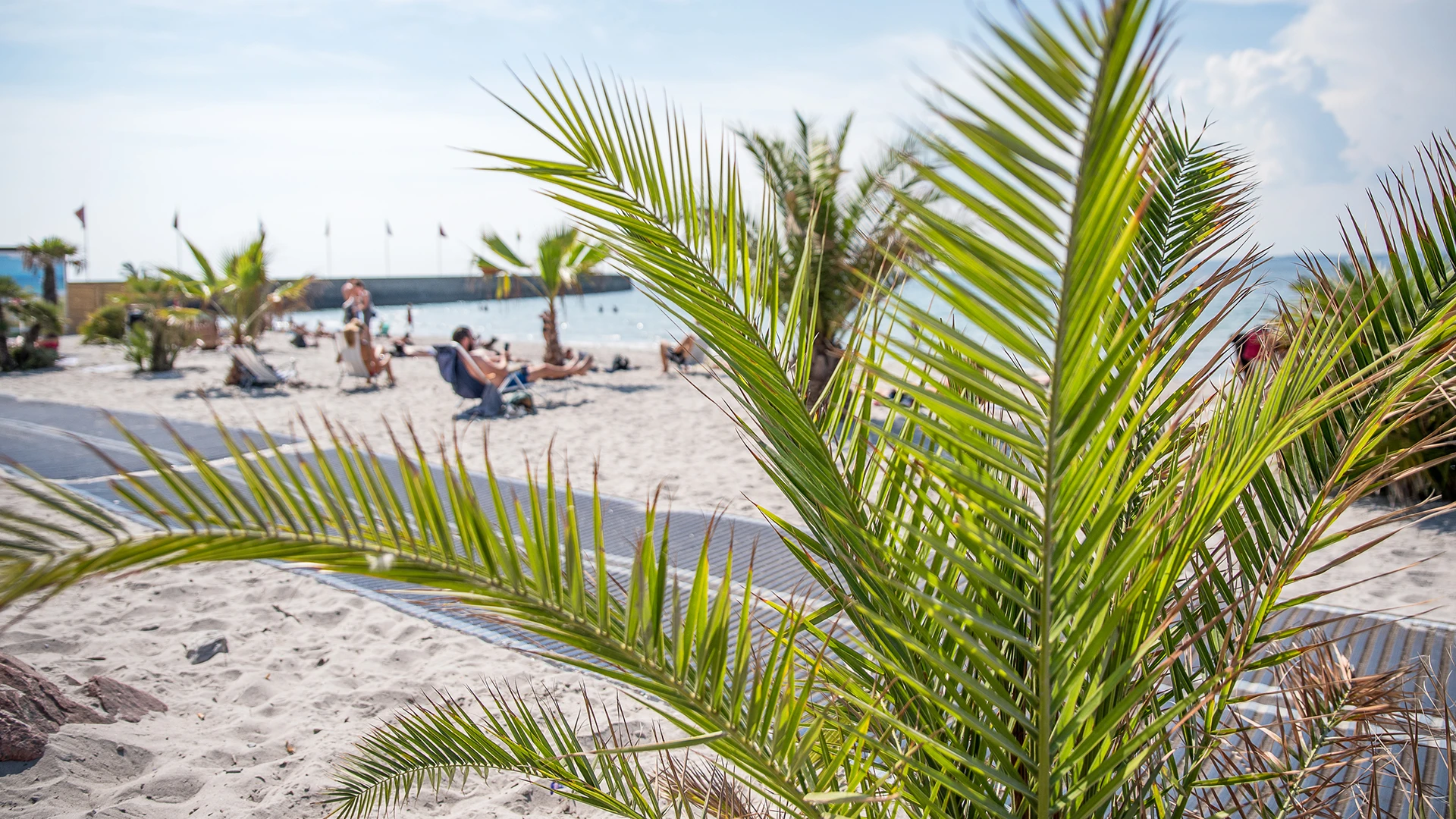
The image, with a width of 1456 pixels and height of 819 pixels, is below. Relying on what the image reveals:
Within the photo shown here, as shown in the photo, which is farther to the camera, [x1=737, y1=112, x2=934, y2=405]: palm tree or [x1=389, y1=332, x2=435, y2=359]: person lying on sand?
[x1=389, y1=332, x2=435, y2=359]: person lying on sand

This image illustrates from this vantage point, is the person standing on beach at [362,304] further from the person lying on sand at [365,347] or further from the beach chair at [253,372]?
the beach chair at [253,372]

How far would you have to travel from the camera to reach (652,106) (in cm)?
166

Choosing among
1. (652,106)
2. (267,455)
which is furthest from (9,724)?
(267,455)

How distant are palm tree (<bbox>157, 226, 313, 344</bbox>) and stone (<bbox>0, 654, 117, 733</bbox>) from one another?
12.9 meters

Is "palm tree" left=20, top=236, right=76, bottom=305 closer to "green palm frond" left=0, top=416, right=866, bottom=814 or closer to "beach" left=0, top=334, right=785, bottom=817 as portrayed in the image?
"beach" left=0, top=334, right=785, bottom=817

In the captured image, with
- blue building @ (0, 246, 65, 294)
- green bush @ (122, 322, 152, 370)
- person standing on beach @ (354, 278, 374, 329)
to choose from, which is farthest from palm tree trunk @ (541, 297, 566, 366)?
blue building @ (0, 246, 65, 294)

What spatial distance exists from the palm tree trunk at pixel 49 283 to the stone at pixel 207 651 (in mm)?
25896

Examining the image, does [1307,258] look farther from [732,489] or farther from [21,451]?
[21,451]

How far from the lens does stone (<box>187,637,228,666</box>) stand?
3674 millimetres

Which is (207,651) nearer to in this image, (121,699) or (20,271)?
(121,699)

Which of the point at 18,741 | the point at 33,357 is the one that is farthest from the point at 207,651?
the point at 33,357

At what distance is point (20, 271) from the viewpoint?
23.6 meters

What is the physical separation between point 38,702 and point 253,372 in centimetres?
1082

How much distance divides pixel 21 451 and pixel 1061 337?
928 cm
